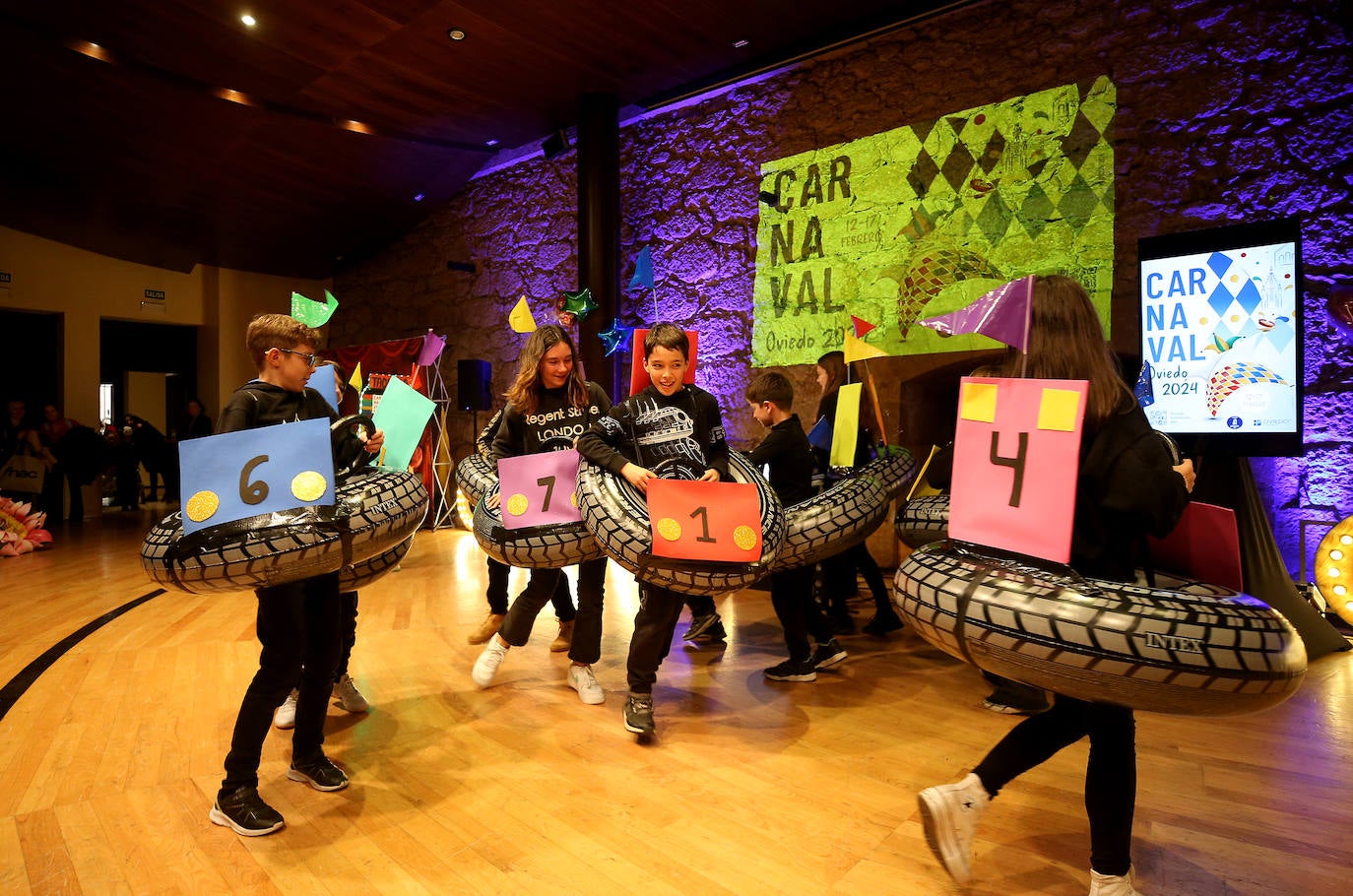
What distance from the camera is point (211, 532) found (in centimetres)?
189

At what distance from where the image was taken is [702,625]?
12.6ft

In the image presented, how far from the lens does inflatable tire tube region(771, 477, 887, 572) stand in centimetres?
298

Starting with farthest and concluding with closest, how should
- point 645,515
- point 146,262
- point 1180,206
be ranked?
point 146,262 → point 1180,206 → point 645,515

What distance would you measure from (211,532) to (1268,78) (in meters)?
5.50

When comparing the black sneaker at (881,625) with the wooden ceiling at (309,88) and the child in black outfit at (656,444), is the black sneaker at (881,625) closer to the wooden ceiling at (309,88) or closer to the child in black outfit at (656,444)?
the child in black outfit at (656,444)

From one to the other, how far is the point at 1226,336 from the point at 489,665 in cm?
396

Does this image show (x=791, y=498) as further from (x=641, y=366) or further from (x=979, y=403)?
(x=979, y=403)

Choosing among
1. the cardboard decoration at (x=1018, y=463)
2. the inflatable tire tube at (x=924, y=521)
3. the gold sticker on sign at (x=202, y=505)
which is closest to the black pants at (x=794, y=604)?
the inflatable tire tube at (x=924, y=521)

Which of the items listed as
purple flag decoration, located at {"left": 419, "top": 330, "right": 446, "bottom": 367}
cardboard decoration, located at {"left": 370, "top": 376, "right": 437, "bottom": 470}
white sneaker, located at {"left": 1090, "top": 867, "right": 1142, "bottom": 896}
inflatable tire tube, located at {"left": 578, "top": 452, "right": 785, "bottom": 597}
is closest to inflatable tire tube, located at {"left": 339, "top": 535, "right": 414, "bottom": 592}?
cardboard decoration, located at {"left": 370, "top": 376, "right": 437, "bottom": 470}

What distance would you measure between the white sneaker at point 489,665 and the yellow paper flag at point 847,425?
5.42 feet

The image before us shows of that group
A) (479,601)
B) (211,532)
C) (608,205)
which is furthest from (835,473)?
(608,205)

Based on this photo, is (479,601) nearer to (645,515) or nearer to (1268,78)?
(645,515)

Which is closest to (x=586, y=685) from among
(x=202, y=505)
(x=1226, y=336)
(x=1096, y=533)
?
(x=202, y=505)

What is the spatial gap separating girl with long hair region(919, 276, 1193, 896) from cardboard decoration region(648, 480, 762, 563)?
90 cm
